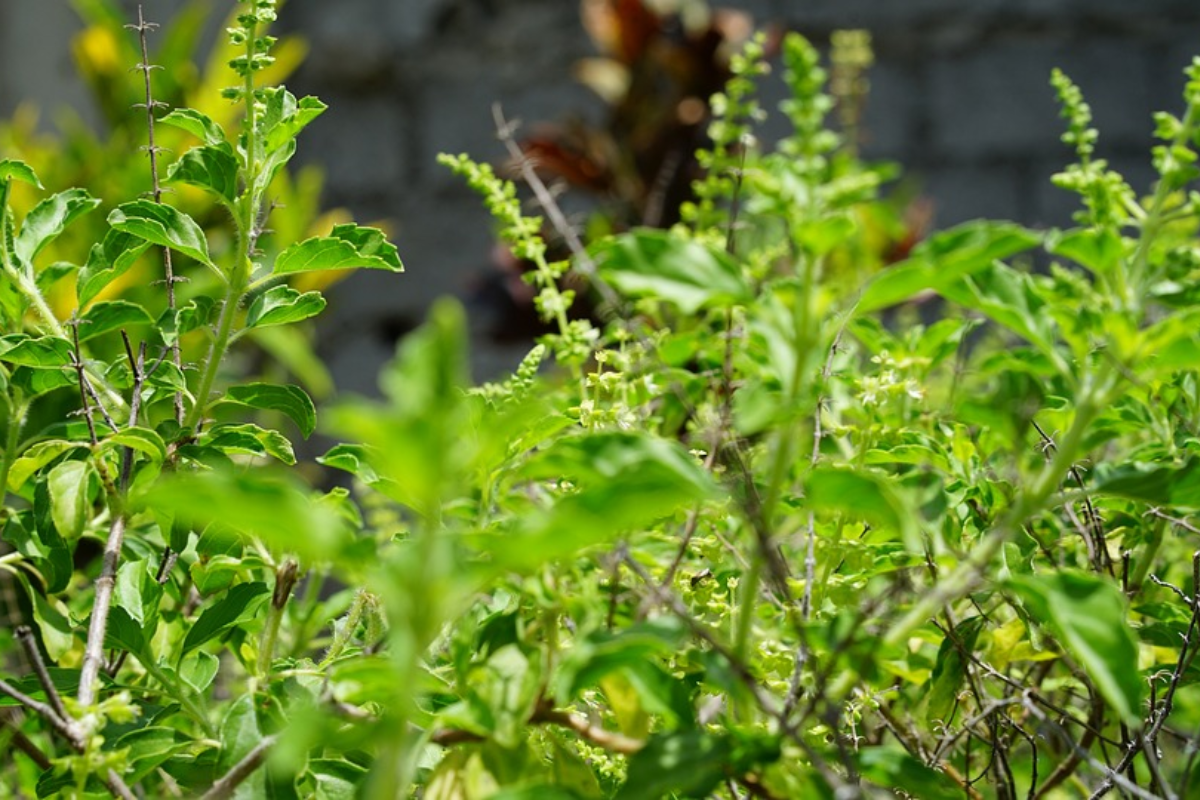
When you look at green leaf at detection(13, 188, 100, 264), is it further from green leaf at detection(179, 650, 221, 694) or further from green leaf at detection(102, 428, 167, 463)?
green leaf at detection(179, 650, 221, 694)

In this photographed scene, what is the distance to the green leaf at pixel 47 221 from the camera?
2.40ft

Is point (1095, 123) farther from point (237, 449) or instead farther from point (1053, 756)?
point (237, 449)

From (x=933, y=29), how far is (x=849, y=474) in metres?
2.98

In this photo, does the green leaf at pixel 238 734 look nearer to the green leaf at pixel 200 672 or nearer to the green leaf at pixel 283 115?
the green leaf at pixel 200 672

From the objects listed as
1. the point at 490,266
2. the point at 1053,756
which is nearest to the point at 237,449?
the point at 1053,756

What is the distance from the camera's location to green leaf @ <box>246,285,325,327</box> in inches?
27.2

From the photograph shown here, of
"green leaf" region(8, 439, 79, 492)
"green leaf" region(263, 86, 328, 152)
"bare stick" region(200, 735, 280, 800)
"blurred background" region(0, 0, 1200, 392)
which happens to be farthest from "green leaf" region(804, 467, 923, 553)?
"blurred background" region(0, 0, 1200, 392)

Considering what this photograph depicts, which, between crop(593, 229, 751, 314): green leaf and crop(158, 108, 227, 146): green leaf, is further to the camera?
crop(158, 108, 227, 146): green leaf

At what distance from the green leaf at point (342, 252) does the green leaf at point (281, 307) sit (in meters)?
0.02

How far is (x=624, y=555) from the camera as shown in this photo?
53cm

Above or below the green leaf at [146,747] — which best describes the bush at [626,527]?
above

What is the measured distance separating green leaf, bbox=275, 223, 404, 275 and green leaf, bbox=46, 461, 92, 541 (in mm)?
150

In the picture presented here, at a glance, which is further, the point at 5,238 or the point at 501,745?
the point at 5,238

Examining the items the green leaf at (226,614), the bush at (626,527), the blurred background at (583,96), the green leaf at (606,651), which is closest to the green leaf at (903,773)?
the bush at (626,527)
